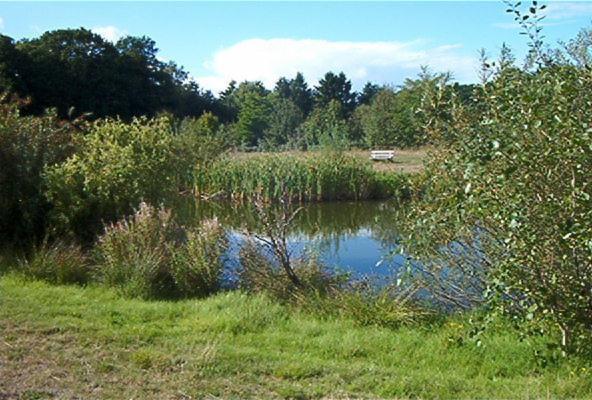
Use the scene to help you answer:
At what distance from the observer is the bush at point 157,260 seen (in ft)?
23.4

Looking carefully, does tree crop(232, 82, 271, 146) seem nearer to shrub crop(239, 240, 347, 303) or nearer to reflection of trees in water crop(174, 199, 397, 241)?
reflection of trees in water crop(174, 199, 397, 241)

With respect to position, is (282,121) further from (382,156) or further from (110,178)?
(110,178)

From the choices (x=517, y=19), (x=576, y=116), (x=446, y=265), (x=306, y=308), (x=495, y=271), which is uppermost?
(x=517, y=19)

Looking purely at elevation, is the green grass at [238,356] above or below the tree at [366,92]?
below

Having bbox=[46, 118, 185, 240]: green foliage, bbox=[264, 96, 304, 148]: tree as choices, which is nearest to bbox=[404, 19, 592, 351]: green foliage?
bbox=[46, 118, 185, 240]: green foliage

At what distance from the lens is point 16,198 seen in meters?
8.47

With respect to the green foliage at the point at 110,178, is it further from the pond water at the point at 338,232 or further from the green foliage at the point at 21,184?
the pond water at the point at 338,232

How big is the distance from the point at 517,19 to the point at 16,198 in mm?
6795

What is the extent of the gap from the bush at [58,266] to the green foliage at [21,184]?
826 millimetres

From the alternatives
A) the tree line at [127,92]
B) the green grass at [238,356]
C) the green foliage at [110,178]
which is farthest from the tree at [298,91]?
the green grass at [238,356]

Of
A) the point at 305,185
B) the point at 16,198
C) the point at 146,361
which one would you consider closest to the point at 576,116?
the point at 146,361

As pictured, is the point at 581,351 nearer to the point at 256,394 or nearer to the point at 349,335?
the point at 349,335

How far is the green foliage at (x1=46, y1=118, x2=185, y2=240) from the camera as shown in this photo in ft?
27.1

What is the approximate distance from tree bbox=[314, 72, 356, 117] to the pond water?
115 feet
